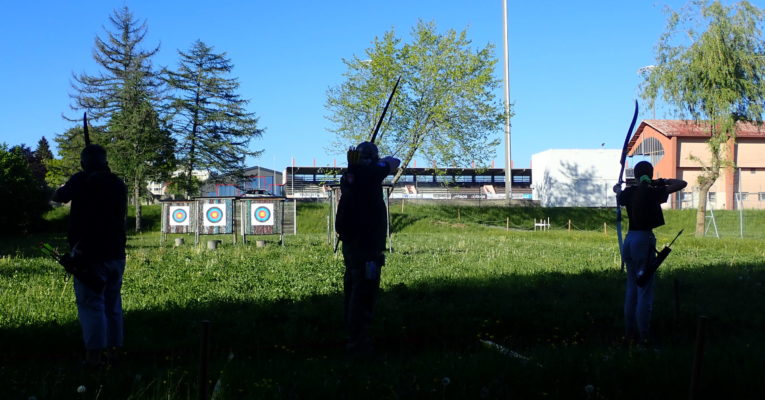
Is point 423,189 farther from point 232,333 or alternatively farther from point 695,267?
point 232,333

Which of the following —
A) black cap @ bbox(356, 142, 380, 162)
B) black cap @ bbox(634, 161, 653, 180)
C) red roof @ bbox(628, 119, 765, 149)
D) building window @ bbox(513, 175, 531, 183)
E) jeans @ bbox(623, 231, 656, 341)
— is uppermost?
red roof @ bbox(628, 119, 765, 149)

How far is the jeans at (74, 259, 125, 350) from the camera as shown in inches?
226

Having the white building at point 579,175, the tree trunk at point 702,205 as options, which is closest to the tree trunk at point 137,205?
the tree trunk at point 702,205

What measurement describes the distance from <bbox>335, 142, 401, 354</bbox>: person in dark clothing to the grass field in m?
0.45

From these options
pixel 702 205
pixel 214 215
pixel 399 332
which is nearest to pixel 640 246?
pixel 399 332

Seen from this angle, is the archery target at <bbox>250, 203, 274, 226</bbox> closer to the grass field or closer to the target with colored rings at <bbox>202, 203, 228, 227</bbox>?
the target with colored rings at <bbox>202, 203, 228, 227</bbox>

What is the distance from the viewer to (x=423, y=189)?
285 feet

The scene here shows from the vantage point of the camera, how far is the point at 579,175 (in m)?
69.1

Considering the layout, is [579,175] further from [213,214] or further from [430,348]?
[430,348]

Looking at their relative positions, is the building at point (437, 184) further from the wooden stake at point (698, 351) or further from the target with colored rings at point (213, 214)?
the wooden stake at point (698, 351)

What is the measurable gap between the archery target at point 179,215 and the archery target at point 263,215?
307 cm

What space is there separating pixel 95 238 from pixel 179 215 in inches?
755

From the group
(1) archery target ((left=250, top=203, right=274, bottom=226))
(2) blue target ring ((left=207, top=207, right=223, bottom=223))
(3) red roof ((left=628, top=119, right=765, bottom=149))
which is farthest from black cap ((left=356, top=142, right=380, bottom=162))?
(3) red roof ((left=628, top=119, right=765, bottom=149))

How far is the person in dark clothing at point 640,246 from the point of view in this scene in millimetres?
7164
